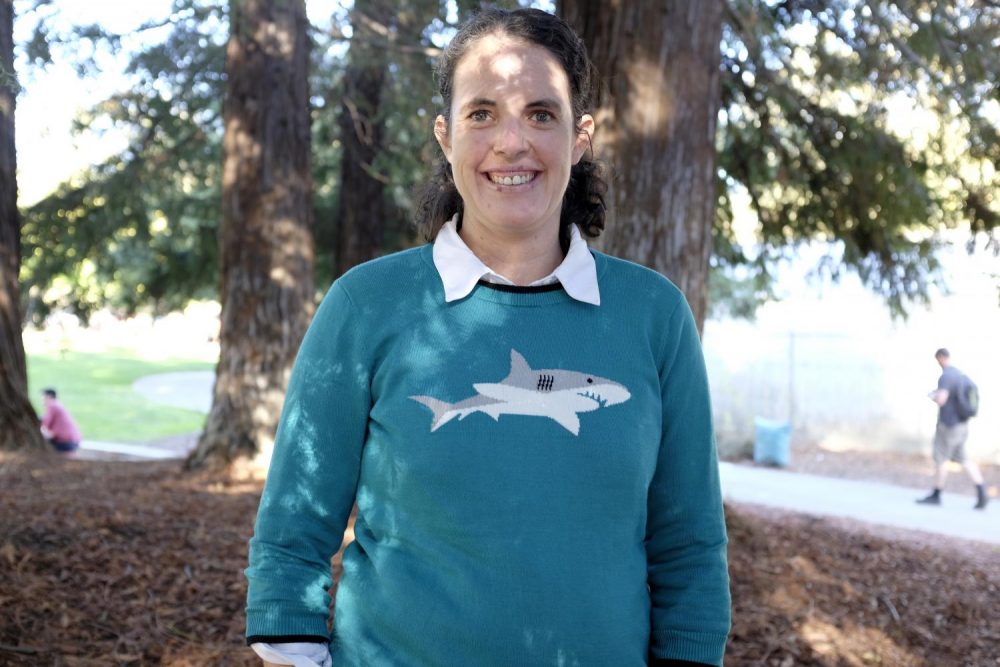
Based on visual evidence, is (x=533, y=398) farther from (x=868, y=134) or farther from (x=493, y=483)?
(x=868, y=134)

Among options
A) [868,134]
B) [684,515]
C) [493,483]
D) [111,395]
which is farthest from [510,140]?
[111,395]

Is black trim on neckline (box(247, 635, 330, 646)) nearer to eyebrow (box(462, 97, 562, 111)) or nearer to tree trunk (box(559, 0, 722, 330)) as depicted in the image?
eyebrow (box(462, 97, 562, 111))

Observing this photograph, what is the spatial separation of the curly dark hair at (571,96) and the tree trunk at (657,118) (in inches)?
96.4

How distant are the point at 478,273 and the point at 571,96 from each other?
1.32ft

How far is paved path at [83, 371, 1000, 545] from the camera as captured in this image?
933 centimetres

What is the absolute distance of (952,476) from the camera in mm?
13219

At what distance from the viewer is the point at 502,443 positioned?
5.43 feet

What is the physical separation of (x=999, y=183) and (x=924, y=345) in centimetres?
867

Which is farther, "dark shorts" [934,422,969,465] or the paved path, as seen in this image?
"dark shorts" [934,422,969,465]

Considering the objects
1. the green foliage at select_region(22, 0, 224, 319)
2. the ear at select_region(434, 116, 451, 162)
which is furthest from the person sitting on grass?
the ear at select_region(434, 116, 451, 162)

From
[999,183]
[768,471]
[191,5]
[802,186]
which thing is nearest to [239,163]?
[191,5]

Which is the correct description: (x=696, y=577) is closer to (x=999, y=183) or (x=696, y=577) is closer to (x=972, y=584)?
(x=972, y=584)

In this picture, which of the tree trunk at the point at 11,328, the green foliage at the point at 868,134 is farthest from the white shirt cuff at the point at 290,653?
the tree trunk at the point at 11,328

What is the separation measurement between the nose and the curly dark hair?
172mm
